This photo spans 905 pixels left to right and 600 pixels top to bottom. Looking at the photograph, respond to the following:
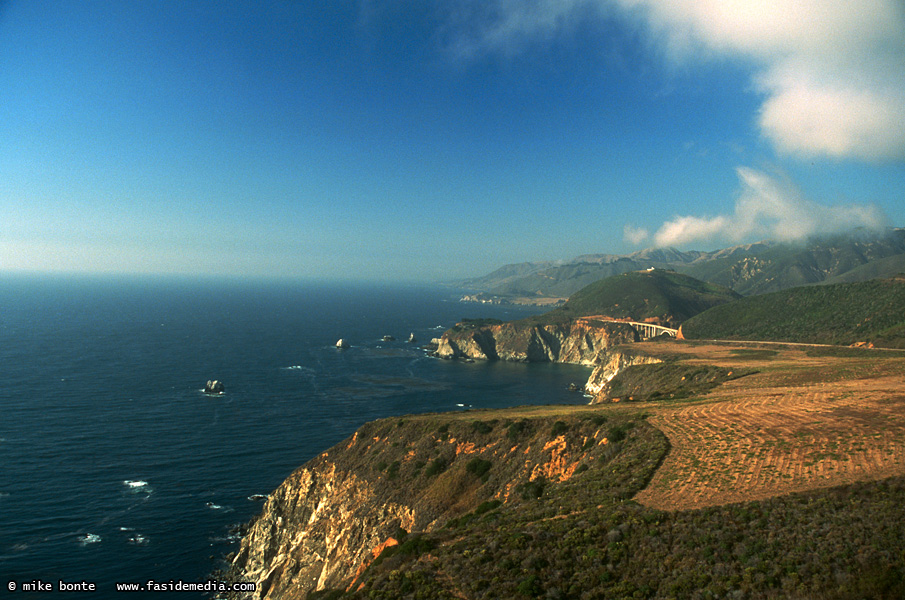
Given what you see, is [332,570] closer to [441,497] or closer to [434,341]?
[441,497]

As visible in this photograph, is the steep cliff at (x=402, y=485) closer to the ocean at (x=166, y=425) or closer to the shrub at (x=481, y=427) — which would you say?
the shrub at (x=481, y=427)

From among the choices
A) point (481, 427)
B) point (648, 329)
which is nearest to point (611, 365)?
point (648, 329)

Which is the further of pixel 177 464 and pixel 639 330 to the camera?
pixel 639 330

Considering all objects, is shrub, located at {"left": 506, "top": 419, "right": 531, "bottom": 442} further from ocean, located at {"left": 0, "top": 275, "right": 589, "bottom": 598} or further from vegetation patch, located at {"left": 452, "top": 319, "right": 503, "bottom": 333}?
vegetation patch, located at {"left": 452, "top": 319, "right": 503, "bottom": 333}

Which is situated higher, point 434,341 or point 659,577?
point 659,577

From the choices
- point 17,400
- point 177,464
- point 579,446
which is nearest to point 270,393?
point 177,464

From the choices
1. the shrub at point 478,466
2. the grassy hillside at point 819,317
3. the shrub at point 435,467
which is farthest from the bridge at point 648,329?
the shrub at point 478,466

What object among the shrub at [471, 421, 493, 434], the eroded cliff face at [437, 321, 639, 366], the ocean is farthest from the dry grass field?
the eroded cliff face at [437, 321, 639, 366]
